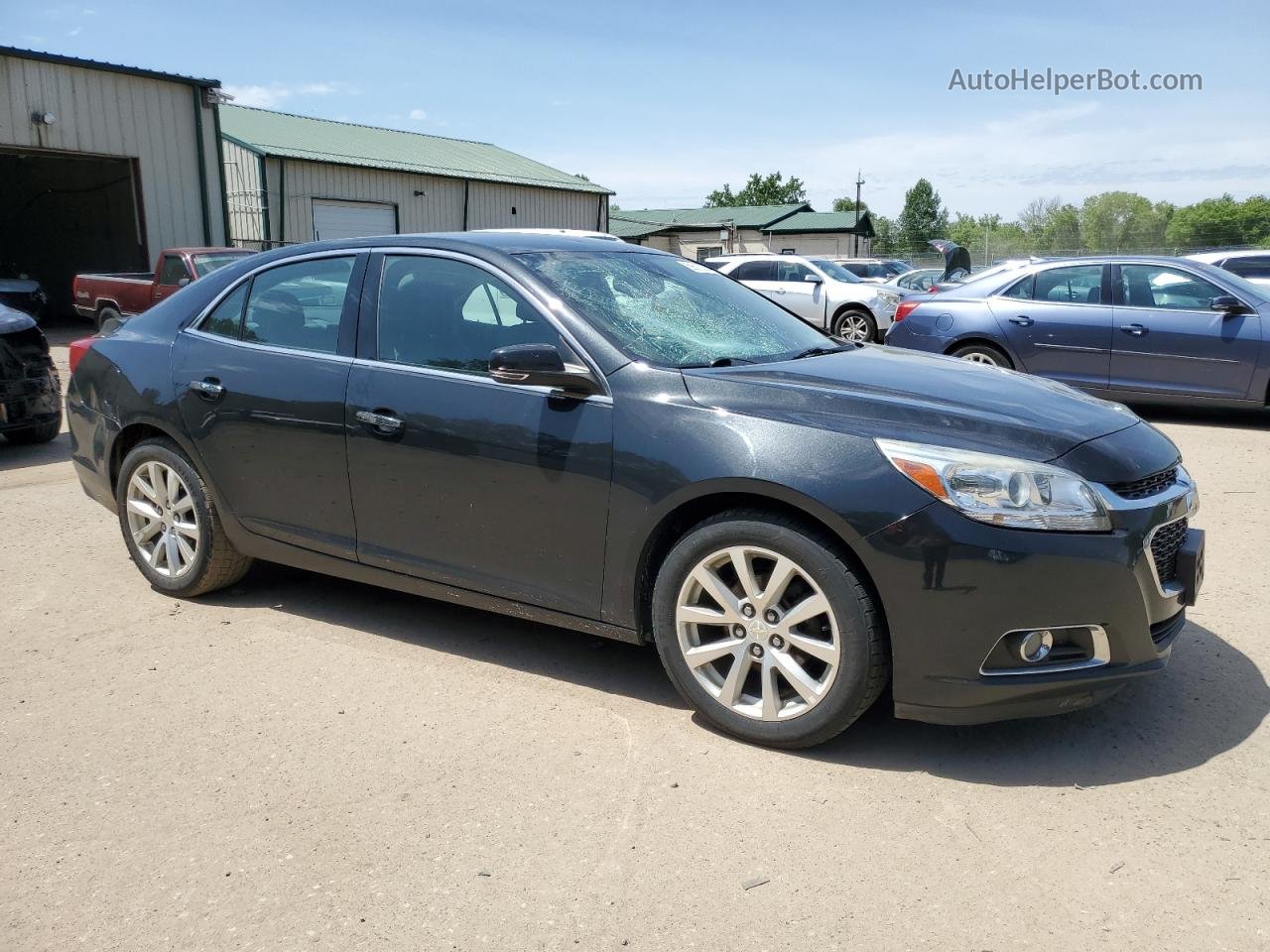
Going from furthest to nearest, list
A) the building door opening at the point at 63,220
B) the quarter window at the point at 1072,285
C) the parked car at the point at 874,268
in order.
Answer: the parked car at the point at 874,268 → the building door opening at the point at 63,220 → the quarter window at the point at 1072,285

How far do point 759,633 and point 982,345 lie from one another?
25.2ft

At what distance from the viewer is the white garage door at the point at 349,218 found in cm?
2686

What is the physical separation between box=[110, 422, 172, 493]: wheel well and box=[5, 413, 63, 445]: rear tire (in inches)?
165

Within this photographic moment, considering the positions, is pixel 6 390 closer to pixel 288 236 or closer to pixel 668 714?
pixel 668 714

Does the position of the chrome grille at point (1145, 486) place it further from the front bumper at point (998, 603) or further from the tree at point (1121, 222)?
the tree at point (1121, 222)

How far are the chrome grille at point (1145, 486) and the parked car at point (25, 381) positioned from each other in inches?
318

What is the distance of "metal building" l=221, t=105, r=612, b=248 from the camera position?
25.5 metres

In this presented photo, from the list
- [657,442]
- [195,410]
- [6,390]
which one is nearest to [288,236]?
[6,390]

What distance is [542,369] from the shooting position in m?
3.47

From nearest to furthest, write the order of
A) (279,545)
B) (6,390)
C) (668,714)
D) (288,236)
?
(668,714) → (279,545) → (6,390) → (288,236)

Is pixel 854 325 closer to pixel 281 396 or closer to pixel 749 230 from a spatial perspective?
pixel 281 396

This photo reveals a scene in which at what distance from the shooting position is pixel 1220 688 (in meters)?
3.74

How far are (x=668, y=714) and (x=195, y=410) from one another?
2495 millimetres

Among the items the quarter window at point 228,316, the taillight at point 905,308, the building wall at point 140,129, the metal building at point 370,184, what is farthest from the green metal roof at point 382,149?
the quarter window at point 228,316
